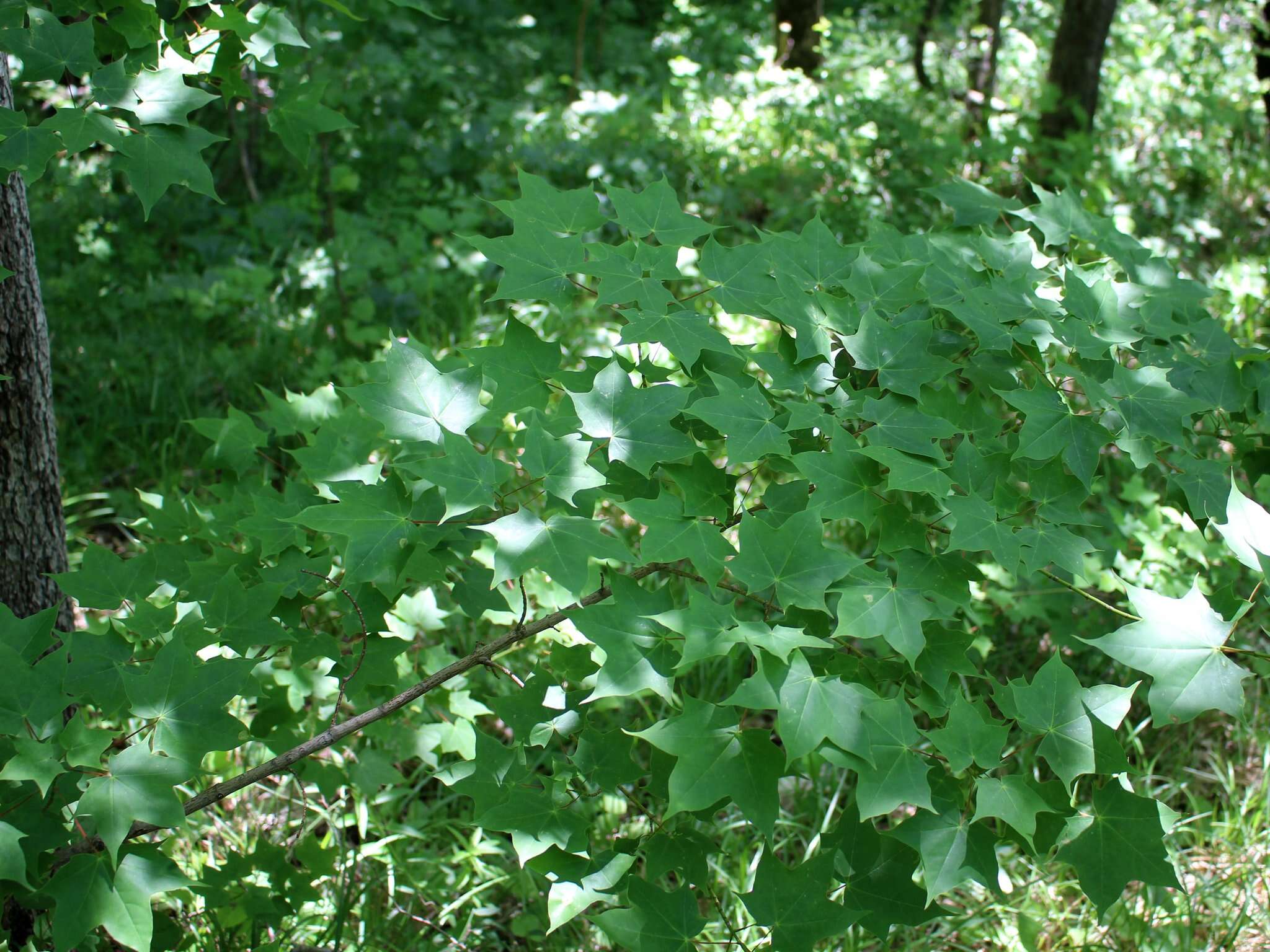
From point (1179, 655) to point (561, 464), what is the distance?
2.49 feet

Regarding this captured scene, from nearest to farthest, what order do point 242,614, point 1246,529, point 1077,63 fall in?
point 1246,529, point 242,614, point 1077,63

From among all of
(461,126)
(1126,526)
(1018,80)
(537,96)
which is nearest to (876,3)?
(1018,80)

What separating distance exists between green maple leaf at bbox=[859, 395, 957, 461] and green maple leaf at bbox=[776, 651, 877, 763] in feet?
1.13

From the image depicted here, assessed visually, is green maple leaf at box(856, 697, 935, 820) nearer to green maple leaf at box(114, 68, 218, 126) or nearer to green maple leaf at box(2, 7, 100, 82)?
green maple leaf at box(114, 68, 218, 126)

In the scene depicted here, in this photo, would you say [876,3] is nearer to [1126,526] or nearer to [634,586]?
[1126,526]

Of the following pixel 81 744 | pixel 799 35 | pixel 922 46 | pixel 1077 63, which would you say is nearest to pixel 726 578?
pixel 81 744

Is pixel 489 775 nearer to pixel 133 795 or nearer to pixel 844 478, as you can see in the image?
pixel 133 795

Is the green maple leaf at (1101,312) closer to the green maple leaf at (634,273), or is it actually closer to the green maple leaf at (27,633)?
the green maple leaf at (634,273)

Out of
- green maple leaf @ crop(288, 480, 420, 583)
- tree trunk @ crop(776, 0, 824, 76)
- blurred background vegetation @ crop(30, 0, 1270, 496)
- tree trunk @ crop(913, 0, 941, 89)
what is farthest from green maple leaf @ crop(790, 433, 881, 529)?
tree trunk @ crop(776, 0, 824, 76)

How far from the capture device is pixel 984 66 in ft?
21.1

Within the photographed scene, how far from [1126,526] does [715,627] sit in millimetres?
2098

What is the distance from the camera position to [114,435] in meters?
3.30

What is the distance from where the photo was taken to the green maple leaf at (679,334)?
4.35 ft

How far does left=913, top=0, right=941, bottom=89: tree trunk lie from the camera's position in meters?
7.33
